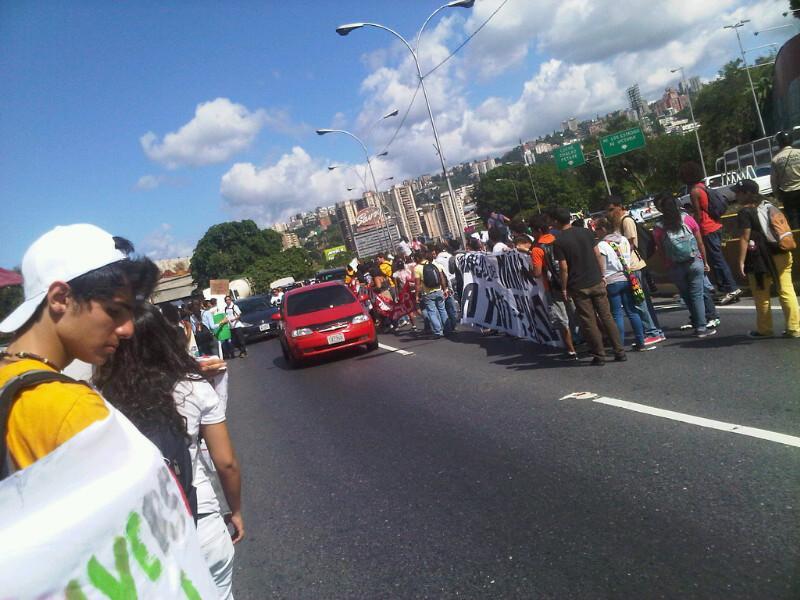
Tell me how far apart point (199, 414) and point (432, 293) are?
11088mm

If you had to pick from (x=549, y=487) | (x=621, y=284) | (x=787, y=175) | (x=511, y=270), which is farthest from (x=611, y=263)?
(x=549, y=487)

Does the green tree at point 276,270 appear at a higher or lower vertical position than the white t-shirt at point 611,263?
higher

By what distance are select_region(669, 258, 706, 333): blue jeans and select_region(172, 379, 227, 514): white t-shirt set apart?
714cm

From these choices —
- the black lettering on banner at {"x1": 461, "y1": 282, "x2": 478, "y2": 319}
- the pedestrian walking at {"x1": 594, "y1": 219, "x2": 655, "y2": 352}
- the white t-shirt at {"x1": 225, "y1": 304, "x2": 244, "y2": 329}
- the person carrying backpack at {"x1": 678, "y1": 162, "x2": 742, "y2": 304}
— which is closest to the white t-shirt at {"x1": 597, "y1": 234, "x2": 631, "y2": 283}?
the pedestrian walking at {"x1": 594, "y1": 219, "x2": 655, "y2": 352}

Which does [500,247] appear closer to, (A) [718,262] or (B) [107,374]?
(A) [718,262]

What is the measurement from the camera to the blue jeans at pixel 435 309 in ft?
44.5

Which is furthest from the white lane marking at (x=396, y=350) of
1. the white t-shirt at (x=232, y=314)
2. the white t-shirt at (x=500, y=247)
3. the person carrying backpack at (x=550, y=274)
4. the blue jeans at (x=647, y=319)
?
the white t-shirt at (x=232, y=314)

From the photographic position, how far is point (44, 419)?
1391mm

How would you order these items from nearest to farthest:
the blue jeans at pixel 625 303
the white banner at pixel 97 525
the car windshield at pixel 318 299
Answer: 1. the white banner at pixel 97 525
2. the blue jeans at pixel 625 303
3. the car windshield at pixel 318 299

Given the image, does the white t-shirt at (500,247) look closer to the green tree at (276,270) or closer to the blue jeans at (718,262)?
the blue jeans at (718,262)

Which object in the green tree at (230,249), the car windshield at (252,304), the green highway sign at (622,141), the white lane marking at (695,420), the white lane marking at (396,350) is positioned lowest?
the white lane marking at (695,420)

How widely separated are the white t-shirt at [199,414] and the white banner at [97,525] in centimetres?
90

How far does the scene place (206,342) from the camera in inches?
687

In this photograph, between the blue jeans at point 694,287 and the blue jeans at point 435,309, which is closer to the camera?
the blue jeans at point 694,287
